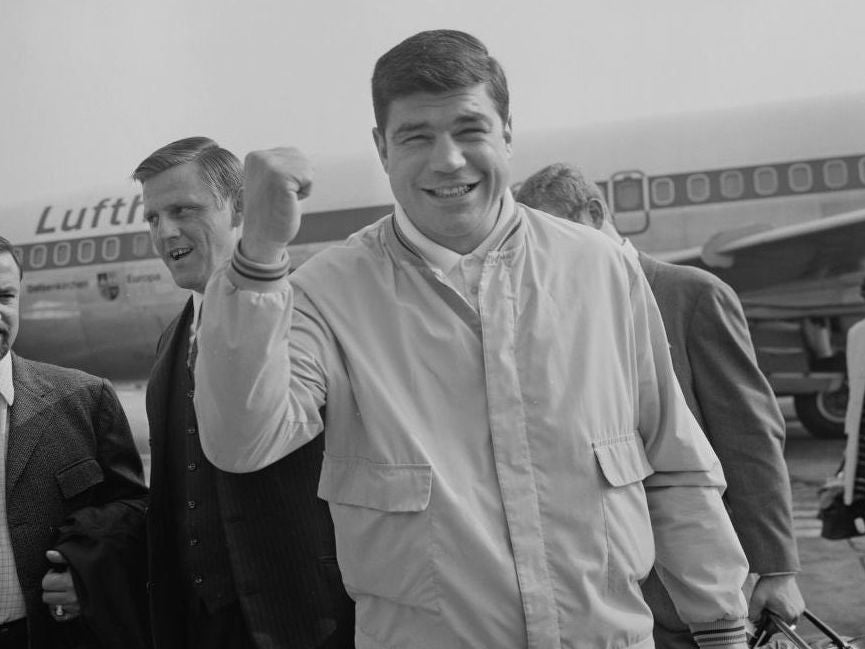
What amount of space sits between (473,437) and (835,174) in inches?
140

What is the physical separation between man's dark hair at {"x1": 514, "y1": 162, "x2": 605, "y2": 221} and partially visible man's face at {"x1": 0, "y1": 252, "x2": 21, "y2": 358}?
0.83 m

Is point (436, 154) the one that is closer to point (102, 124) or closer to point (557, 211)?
point (557, 211)

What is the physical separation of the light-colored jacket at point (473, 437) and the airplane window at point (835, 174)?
336 cm

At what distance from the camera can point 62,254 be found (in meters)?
4.57

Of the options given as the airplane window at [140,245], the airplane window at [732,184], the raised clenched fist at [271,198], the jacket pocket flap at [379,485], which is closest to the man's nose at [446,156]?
the raised clenched fist at [271,198]

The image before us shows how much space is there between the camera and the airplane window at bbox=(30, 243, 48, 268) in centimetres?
443

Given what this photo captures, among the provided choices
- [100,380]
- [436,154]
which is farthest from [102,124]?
[436,154]

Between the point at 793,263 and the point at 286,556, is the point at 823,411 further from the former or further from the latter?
the point at 286,556

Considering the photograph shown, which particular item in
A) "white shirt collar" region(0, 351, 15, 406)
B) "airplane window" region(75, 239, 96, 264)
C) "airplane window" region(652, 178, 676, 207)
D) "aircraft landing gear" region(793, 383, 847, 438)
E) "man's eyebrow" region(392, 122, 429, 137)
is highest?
"man's eyebrow" region(392, 122, 429, 137)

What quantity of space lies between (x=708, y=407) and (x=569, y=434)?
0.69m

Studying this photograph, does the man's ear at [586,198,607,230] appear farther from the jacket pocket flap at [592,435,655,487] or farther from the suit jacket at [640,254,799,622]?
the jacket pocket flap at [592,435,655,487]

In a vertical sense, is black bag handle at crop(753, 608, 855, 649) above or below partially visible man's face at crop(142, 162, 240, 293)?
below

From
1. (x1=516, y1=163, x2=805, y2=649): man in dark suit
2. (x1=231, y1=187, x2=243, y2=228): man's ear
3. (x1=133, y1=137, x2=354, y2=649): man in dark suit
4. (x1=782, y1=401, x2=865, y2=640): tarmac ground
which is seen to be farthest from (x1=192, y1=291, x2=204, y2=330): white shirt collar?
(x1=782, y1=401, x2=865, y2=640): tarmac ground

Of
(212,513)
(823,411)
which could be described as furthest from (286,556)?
(823,411)
